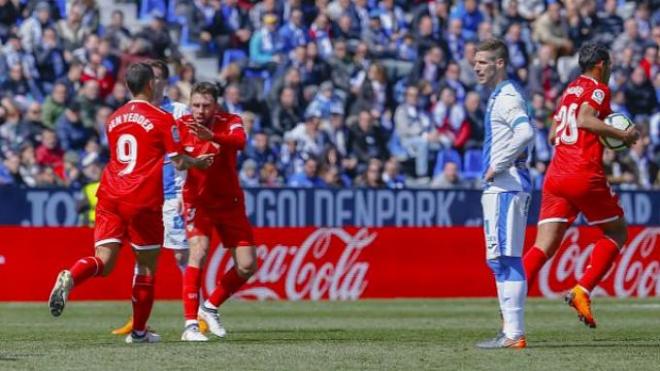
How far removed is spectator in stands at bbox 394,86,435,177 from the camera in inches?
1015

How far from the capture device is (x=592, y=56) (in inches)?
511

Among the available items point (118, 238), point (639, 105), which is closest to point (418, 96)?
point (639, 105)

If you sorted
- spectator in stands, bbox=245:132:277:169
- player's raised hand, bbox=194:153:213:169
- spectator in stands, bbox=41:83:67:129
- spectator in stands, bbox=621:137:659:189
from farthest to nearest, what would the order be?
spectator in stands, bbox=621:137:659:189 < spectator in stands, bbox=245:132:277:169 < spectator in stands, bbox=41:83:67:129 < player's raised hand, bbox=194:153:213:169

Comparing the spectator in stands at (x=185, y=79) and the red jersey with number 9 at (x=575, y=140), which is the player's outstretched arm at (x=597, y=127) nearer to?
the red jersey with number 9 at (x=575, y=140)

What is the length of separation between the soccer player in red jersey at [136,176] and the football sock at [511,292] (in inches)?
98.1

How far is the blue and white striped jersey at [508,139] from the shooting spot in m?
11.5

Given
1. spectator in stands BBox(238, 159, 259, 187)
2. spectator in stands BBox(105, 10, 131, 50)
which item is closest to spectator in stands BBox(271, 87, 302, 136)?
spectator in stands BBox(238, 159, 259, 187)

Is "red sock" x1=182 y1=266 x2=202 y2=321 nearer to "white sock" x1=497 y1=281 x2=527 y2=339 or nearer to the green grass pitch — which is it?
the green grass pitch

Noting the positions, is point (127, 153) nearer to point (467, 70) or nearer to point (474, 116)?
point (474, 116)

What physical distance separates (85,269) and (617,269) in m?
11.3

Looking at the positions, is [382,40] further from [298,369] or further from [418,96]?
[298,369]

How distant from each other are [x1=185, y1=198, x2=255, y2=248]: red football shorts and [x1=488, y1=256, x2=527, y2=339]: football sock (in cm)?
256

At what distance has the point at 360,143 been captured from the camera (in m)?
25.4

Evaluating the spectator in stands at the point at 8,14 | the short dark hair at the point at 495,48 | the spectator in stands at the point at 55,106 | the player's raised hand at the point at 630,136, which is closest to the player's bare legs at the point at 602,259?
the player's raised hand at the point at 630,136
